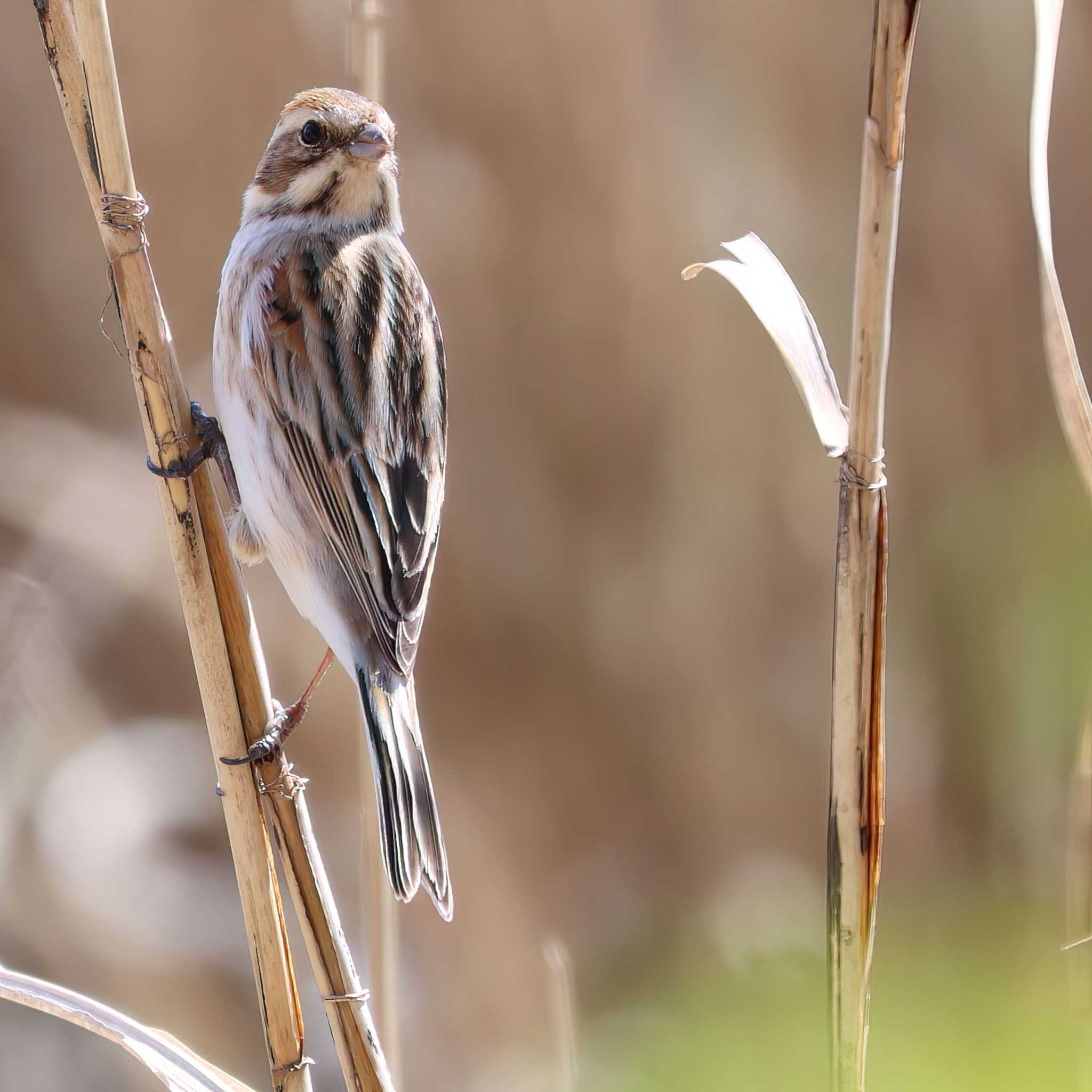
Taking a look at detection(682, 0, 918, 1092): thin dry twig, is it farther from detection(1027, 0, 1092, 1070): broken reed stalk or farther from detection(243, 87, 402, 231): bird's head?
detection(243, 87, 402, 231): bird's head

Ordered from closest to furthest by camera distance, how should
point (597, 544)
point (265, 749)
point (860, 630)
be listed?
1. point (860, 630)
2. point (265, 749)
3. point (597, 544)

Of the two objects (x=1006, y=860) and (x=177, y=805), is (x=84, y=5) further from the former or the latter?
(x=1006, y=860)

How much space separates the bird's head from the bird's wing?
0.14m

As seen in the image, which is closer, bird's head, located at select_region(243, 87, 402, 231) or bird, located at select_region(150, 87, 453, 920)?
bird, located at select_region(150, 87, 453, 920)

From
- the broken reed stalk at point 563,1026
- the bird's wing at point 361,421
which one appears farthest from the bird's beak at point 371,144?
the broken reed stalk at point 563,1026

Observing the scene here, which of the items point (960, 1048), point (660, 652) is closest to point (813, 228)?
point (660, 652)

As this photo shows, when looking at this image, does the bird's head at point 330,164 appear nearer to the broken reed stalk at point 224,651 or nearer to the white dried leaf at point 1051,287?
the broken reed stalk at point 224,651

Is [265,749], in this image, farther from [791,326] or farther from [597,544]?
[597,544]

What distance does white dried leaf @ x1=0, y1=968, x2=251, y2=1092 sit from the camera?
1253 millimetres

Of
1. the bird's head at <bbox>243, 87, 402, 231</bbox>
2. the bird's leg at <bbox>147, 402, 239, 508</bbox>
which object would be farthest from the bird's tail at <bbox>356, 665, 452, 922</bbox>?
the bird's head at <bbox>243, 87, 402, 231</bbox>

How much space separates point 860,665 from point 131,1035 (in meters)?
0.86

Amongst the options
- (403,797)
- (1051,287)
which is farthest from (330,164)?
(1051,287)

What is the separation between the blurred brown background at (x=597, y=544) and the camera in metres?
2.59

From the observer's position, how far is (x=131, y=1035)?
4.23 feet
